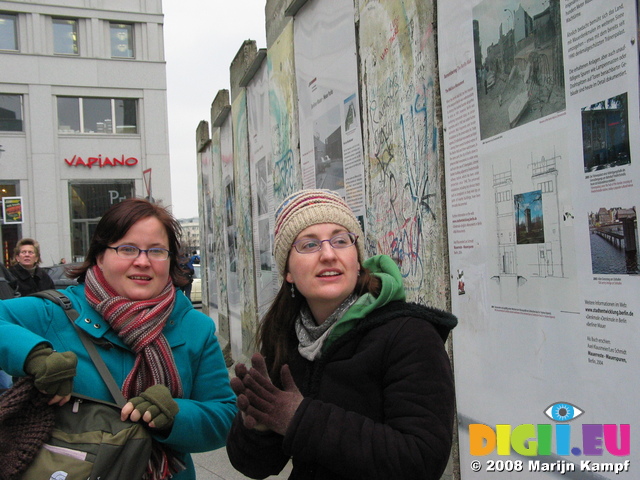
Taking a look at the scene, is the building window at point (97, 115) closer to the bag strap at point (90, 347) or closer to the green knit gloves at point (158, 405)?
the bag strap at point (90, 347)

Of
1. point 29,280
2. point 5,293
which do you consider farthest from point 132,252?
point 29,280

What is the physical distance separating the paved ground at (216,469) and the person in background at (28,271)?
3054 mm

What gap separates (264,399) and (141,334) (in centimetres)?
70

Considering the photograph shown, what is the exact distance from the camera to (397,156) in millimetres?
3564

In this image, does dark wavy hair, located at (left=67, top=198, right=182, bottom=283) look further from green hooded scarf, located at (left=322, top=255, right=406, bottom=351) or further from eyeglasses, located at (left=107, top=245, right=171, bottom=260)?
green hooded scarf, located at (left=322, top=255, right=406, bottom=351)

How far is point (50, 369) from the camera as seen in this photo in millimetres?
1706

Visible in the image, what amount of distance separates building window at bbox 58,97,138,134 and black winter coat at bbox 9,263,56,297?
18423 millimetres

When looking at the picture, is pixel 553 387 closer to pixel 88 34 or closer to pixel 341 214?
pixel 341 214

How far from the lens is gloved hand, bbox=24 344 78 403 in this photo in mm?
1711

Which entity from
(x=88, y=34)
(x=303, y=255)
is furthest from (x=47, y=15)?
(x=303, y=255)

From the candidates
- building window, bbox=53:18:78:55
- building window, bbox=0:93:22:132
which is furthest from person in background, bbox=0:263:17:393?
building window, bbox=53:18:78:55

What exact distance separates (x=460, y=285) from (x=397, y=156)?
100 centimetres

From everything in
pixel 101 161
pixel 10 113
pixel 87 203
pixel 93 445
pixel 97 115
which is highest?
pixel 97 115

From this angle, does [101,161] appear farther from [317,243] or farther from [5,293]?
[317,243]
